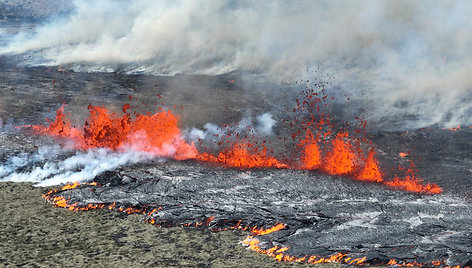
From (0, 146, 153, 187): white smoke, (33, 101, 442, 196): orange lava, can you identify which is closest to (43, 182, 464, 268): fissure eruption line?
(0, 146, 153, 187): white smoke

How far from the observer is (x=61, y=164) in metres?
9.45

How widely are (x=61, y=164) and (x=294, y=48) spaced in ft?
43.1

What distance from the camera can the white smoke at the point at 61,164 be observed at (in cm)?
889

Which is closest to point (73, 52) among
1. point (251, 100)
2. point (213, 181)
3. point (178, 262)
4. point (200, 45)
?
point (200, 45)

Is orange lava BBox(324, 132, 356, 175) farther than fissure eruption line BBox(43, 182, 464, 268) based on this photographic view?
Yes

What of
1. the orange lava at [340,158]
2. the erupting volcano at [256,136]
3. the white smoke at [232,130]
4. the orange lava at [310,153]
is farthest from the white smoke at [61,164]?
the orange lava at [340,158]

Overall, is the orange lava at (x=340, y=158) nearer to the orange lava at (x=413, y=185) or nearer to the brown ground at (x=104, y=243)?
the orange lava at (x=413, y=185)

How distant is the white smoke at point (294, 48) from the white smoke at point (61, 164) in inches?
264

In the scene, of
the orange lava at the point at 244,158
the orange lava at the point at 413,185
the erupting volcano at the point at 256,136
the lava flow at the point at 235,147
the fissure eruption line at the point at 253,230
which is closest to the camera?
the fissure eruption line at the point at 253,230

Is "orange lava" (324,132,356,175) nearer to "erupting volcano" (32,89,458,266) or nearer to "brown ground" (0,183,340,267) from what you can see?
"erupting volcano" (32,89,458,266)

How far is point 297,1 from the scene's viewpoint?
25391 mm

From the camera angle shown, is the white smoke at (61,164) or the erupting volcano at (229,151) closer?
the erupting volcano at (229,151)

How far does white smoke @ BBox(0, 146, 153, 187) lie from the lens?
8.89m

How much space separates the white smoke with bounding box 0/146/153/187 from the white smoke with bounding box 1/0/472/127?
670 cm
